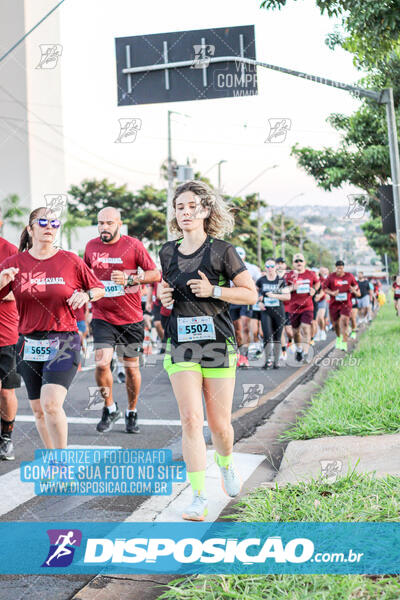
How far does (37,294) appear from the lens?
192 inches

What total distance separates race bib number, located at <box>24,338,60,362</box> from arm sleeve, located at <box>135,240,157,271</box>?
6.09 ft

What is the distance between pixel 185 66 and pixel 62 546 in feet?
27.4

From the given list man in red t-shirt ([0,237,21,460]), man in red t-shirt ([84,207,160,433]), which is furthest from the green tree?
man in red t-shirt ([0,237,21,460])

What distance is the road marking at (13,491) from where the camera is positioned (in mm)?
4477

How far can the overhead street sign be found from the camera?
1027 cm

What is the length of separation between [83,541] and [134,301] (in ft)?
11.1

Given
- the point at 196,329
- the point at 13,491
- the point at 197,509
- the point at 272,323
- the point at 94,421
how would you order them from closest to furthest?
the point at 197,509, the point at 196,329, the point at 13,491, the point at 94,421, the point at 272,323

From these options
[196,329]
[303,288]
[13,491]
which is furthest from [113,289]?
[303,288]

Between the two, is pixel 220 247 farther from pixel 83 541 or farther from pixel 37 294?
pixel 83 541

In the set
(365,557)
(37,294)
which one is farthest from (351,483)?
(37,294)

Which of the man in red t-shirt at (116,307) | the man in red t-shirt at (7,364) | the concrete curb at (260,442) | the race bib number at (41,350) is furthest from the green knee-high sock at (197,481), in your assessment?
the man in red t-shirt at (116,307)

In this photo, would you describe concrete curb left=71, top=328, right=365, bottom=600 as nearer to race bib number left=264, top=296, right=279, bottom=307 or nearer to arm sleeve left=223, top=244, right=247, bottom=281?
arm sleeve left=223, top=244, right=247, bottom=281

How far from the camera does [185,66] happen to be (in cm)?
1045

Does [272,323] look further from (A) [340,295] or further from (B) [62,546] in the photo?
(B) [62,546]
